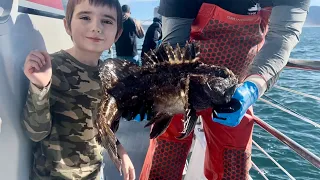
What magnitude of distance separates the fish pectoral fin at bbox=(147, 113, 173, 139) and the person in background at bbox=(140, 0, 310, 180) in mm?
384

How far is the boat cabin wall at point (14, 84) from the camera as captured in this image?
127cm

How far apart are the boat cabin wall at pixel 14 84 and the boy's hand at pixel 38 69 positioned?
9 cm

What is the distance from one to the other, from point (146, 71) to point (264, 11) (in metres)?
1.01

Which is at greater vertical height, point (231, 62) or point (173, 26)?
point (173, 26)

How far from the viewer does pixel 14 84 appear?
4.56 ft

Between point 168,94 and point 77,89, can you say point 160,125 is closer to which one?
point 168,94

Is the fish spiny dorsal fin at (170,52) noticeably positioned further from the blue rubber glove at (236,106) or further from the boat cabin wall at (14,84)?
the boat cabin wall at (14,84)

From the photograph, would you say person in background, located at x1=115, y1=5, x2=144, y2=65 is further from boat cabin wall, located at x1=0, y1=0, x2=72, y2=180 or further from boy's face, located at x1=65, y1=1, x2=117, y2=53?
boat cabin wall, located at x1=0, y1=0, x2=72, y2=180

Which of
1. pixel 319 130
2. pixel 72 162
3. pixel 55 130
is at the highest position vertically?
pixel 55 130

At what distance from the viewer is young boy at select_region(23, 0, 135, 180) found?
1.64 meters

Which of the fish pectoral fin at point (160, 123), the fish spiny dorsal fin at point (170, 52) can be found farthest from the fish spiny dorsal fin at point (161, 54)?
the fish pectoral fin at point (160, 123)

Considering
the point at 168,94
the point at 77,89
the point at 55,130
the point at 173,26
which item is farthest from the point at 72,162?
the point at 173,26

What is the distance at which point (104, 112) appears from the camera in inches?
54.4

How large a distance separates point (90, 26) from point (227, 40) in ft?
3.04
